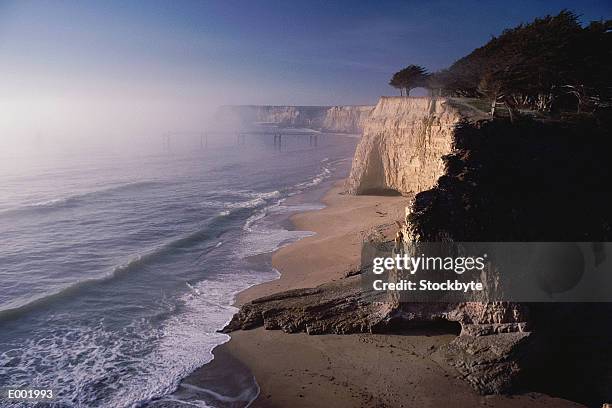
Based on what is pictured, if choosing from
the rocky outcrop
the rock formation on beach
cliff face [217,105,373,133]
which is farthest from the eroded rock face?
the rocky outcrop

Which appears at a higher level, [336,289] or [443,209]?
[443,209]

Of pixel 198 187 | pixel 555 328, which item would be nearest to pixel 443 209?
pixel 555 328

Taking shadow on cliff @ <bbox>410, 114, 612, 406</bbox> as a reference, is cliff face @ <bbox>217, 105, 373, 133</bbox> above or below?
above

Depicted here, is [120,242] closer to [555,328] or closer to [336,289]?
[336,289]

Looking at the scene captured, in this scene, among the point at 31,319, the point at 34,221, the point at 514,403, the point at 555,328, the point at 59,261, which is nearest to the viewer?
the point at 514,403

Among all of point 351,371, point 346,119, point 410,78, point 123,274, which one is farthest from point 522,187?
point 346,119

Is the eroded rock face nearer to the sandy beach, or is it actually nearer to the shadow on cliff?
the sandy beach

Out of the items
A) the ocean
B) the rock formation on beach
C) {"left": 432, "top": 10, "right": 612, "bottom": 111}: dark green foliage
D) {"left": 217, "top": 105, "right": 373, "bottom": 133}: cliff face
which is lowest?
the ocean
